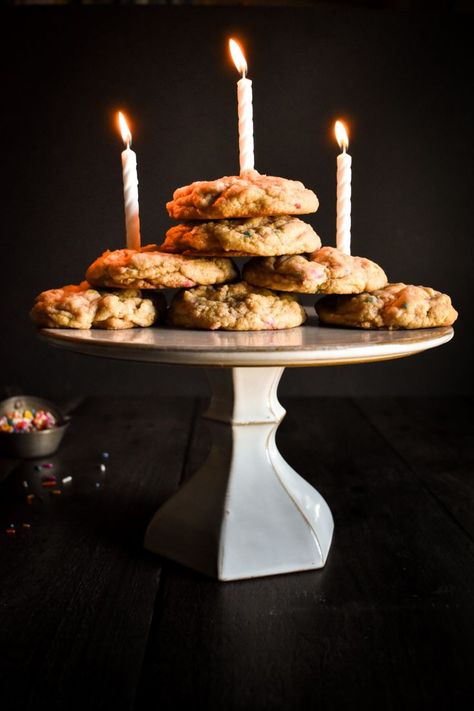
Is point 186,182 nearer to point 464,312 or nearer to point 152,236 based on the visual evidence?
point 152,236

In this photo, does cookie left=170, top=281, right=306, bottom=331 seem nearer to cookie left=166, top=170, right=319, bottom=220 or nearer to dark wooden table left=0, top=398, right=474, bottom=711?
cookie left=166, top=170, right=319, bottom=220

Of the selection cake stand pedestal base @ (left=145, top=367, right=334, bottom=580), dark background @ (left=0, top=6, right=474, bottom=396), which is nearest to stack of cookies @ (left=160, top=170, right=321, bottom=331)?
cake stand pedestal base @ (left=145, top=367, right=334, bottom=580)

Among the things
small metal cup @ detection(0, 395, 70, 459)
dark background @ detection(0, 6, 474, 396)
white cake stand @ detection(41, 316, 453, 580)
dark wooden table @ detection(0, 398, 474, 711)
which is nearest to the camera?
dark wooden table @ detection(0, 398, 474, 711)

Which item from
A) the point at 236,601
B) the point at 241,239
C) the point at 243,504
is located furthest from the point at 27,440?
the point at 241,239

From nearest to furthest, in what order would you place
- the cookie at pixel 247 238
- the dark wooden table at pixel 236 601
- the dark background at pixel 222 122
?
the dark wooden table at pixel 236 601
the cookie at pixel 247 238
the dark background at pixel 222 122

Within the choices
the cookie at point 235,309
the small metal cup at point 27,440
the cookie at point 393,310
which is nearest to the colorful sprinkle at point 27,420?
the small metal cup at point 27,440

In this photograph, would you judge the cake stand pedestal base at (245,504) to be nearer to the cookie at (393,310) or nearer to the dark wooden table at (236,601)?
the dark wooden table at (236,601)

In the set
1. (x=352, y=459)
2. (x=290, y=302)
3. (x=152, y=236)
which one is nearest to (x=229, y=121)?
(x=152, y=236)
